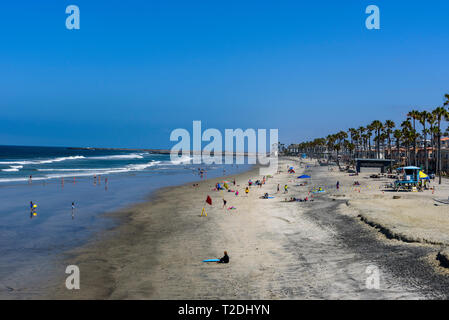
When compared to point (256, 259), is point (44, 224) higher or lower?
higher

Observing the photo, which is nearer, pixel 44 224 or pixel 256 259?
pixel 256 259

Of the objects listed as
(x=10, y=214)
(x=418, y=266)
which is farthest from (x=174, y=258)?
(x=10, y=214)

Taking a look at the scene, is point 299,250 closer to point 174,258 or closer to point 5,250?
point 174,258

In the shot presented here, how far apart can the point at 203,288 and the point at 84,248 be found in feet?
30.6

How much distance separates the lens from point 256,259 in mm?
17859

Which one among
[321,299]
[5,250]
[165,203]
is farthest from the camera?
[165,203]

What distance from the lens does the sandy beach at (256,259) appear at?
13.8m

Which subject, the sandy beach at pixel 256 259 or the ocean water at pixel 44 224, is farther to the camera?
the ocean water at pixel 44 224

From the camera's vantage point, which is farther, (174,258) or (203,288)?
(174,258)

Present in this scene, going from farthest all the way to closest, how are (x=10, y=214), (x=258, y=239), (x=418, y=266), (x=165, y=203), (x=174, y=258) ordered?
(x=165, y=203)
(x=10, y=214)
(x=258, y=239)
(x=174, y=258)
(x=418, y=266)

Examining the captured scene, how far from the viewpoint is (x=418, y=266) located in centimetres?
1541

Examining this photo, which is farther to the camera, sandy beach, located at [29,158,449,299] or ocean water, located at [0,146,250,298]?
ocean water, located at [0,146,250,298]

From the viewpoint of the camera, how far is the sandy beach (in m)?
13.8
